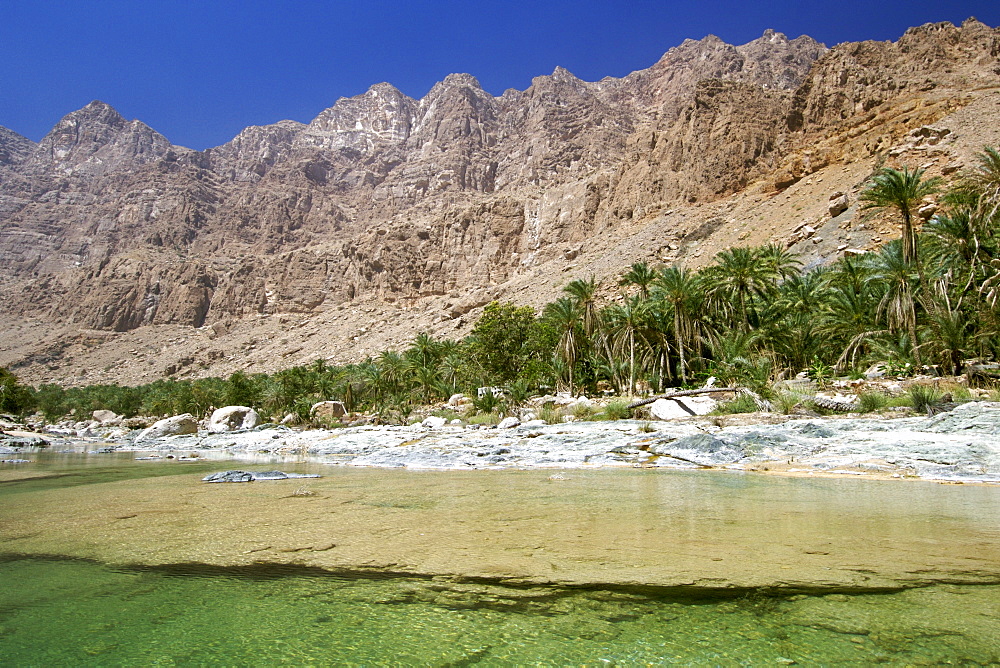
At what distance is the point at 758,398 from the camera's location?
17.2 m

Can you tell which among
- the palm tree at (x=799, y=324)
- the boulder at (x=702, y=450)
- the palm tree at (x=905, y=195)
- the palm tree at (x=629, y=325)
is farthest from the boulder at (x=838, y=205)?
the boulder at (x=702, y=450)

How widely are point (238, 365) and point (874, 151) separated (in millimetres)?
93379

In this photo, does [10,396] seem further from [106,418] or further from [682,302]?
[682,302]

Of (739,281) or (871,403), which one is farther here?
(739,281)

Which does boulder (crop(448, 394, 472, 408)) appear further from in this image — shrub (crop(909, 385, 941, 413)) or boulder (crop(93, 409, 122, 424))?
boulder (crop(93, 409, 122, 424))

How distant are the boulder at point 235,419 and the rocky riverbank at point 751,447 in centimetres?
2111

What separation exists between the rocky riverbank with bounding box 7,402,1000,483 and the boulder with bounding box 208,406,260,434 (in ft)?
69.3

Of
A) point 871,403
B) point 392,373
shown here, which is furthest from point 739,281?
point 392,373

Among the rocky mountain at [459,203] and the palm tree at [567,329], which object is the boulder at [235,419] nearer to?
the palm tree at [567,329]

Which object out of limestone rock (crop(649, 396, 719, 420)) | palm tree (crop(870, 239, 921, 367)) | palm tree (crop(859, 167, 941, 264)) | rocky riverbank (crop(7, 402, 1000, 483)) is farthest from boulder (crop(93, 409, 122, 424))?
palm tree (crop(859, 167, 941, 264))

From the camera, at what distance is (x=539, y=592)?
3307mm

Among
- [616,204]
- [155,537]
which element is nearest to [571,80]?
[616,204]

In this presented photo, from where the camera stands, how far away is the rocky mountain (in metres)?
64.0

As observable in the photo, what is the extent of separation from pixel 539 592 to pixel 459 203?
13921cm
